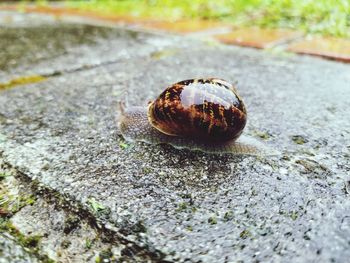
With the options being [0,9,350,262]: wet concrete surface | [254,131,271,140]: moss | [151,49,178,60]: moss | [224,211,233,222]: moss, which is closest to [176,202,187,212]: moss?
[0,9,350,262]: wet concrete surface

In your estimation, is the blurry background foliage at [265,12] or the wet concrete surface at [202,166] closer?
the wet concrete surface at [202,166]

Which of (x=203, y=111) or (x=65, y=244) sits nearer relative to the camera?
(x=65, y=244)

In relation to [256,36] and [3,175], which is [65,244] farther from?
[256,36]

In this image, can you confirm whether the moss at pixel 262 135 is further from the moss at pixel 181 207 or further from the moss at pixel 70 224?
the moss at pixel 70 224

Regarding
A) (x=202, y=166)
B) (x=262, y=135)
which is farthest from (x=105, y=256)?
(x=262, y=135)

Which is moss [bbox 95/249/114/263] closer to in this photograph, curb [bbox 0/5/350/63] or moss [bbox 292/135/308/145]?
moss [bbox 292/135/308/145]

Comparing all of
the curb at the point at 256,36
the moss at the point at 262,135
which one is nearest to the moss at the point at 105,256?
the moss at the point at 262,135
